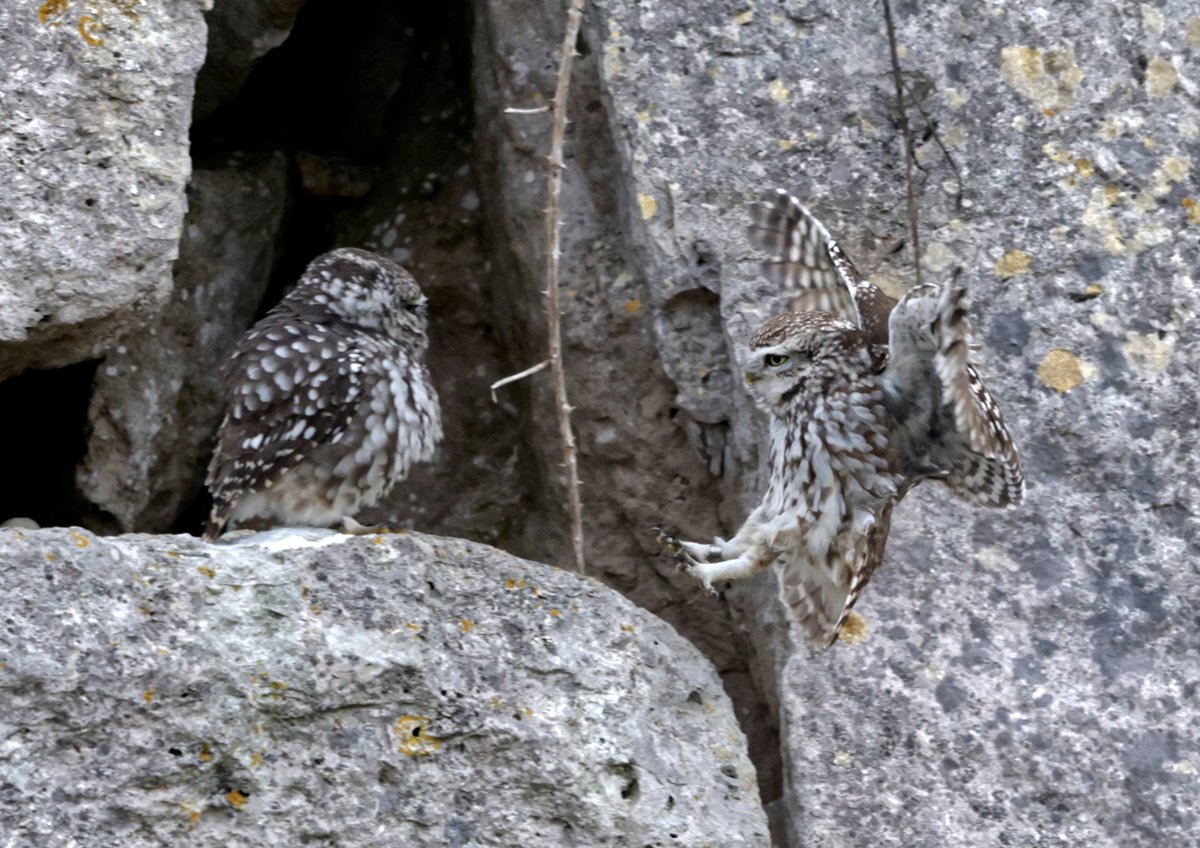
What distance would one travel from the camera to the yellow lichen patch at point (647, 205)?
451 centimetres

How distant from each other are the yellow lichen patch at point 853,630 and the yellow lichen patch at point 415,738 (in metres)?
1.12

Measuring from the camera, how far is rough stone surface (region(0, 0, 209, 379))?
12.9 ft

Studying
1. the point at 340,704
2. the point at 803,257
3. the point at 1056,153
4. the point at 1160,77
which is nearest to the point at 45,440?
the point at 340,704

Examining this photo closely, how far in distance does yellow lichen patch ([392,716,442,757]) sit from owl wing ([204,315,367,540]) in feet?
3.17

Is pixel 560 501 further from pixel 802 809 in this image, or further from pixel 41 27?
pixel 41 27

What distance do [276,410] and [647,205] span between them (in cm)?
114

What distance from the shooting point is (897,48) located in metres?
4.66

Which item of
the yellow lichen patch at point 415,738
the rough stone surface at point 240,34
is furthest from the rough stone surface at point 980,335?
the yellow lichen patch at point 415,738

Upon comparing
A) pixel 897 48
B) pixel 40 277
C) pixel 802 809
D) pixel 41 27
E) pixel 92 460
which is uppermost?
pixel 897 48

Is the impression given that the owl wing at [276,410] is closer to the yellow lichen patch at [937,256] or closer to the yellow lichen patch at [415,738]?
the yellow lichen patch at [415,738]

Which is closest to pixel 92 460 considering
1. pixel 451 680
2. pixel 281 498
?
pixel 281 498

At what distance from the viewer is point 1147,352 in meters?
4.32

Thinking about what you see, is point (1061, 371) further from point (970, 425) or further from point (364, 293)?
point (364, 293)

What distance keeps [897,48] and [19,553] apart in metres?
2.76
